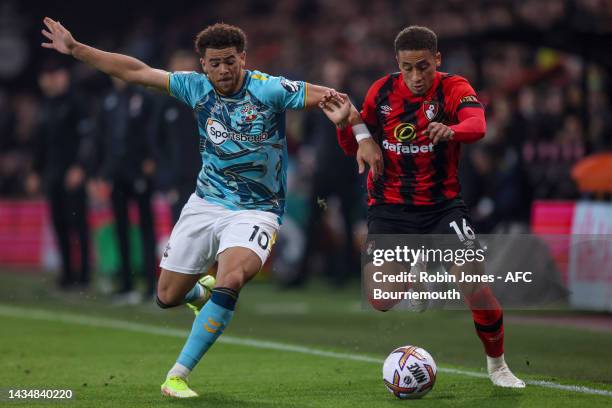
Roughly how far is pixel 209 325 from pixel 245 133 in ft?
4.06

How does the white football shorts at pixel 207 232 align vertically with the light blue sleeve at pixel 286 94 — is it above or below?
below

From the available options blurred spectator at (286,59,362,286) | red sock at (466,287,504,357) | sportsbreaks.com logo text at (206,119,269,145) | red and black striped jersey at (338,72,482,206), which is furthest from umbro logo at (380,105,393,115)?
A: blurred spectator at (286,59,362,286)

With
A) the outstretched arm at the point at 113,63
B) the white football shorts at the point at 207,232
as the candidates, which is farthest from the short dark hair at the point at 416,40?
the outstretched arm at the point at 113,63

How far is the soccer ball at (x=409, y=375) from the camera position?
6.55 meters

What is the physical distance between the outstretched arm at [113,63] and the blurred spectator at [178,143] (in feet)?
14.7

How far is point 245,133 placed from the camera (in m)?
7.20

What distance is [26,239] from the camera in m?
20.5

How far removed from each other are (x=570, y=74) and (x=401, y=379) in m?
11.3

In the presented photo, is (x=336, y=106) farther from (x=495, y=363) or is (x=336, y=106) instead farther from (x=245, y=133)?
(x=495, y=363)

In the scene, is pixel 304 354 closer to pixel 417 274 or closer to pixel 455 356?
pixel 455 356

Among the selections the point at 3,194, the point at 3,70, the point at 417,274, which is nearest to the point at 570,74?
the point at 417,274

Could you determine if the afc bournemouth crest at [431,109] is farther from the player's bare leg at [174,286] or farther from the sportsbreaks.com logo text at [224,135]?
the player's bare leg at [174,286]

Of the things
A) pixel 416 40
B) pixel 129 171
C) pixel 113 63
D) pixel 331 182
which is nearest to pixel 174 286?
pixel 113 63

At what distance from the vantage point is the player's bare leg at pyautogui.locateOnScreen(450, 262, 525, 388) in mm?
6984
